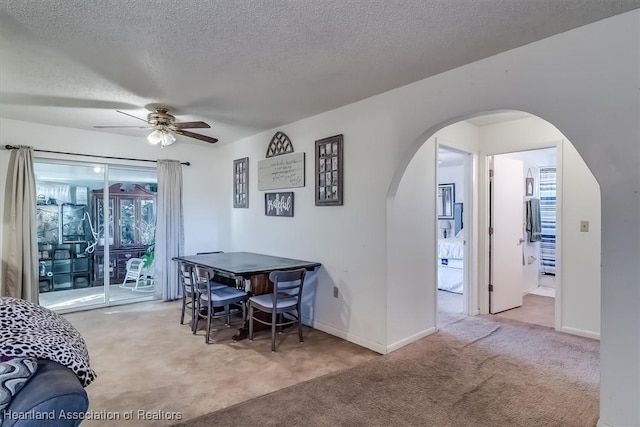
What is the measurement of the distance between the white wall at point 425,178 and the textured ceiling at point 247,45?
17 cm

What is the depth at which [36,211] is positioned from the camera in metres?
4.17

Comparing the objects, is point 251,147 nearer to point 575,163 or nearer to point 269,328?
point 269,328

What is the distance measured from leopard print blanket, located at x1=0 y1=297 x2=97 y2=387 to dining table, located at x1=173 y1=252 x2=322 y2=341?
68.3 inches

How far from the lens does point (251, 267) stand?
3555 millimetres

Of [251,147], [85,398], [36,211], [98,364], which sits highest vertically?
[251,147]

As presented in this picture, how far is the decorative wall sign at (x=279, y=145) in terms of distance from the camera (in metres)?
4.29

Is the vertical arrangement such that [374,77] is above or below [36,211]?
above

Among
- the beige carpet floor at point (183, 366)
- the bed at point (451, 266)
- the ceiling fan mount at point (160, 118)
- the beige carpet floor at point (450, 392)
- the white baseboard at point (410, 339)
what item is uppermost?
the ceiling fan mount at point (160, 118)

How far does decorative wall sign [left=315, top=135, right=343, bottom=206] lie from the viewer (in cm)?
360

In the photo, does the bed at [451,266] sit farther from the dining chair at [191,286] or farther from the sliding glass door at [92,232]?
the sliding glass door at [92,232]

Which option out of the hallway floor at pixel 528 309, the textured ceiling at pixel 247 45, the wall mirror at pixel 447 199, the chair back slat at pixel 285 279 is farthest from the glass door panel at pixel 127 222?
the wall mirror at pixel 447 199

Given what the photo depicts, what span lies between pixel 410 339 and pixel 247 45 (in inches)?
115

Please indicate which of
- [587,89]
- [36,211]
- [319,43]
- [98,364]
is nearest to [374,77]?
[319,43]

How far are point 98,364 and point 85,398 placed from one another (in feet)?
7.06
